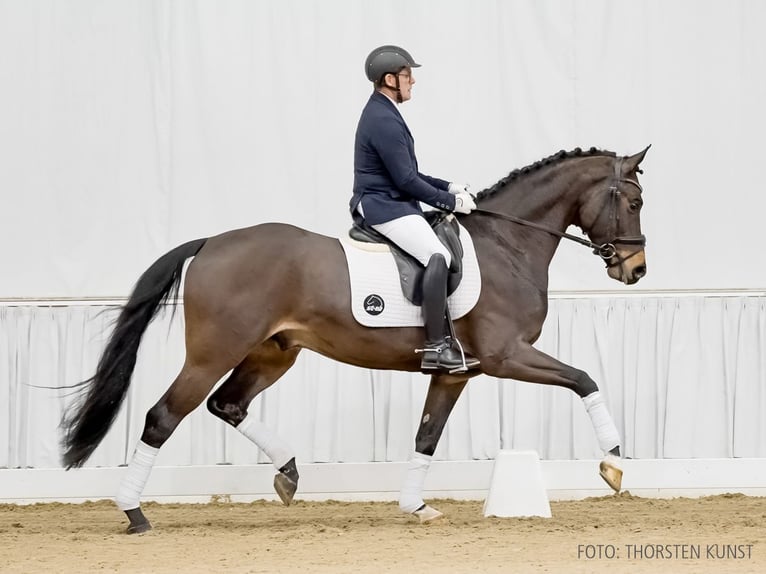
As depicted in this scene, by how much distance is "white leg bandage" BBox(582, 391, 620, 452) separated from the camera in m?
4.82

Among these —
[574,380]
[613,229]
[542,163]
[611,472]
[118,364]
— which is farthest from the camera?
[542,163]

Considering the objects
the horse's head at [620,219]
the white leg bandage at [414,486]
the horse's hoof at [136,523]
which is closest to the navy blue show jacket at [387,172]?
the horse's head at [620,219]

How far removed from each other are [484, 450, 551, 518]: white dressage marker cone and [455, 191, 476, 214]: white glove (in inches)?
49.4

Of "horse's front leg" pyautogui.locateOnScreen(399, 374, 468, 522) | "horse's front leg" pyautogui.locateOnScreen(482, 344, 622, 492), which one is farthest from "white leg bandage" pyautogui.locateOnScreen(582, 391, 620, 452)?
"horse's front leg" pyautogui.locateOnScreen(399, 374, 468, 522)

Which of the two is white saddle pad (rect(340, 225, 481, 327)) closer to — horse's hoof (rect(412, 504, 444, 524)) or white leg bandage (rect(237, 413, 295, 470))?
white leg bandage (rect(237, 413, 295, 470))

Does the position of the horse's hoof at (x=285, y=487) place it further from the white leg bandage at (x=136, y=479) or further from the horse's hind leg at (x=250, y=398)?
the white leg bandage at (x=136, y=479)

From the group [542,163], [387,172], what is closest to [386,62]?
[387,172]

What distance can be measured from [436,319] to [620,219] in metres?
1.07

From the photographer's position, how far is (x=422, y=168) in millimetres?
6551

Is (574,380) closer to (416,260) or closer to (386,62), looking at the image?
(416,260)

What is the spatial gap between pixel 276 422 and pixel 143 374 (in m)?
0.82

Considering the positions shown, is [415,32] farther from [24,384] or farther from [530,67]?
[24,384]

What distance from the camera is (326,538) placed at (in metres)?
4.72

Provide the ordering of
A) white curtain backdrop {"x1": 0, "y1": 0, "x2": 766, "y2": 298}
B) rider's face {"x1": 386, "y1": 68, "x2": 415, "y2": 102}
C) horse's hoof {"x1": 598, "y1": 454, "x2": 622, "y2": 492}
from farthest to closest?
1. white curtain backdrop {"x1": 0, "y1": 0, "x2": 766, "y2": 298}
2. rider's face {"x1": 386, "y1": 68, "x2": 415, "y2": 102}
3. horse's hoof {"x1": 598, "y1": 454, "x2": 622, "y2": 492}
